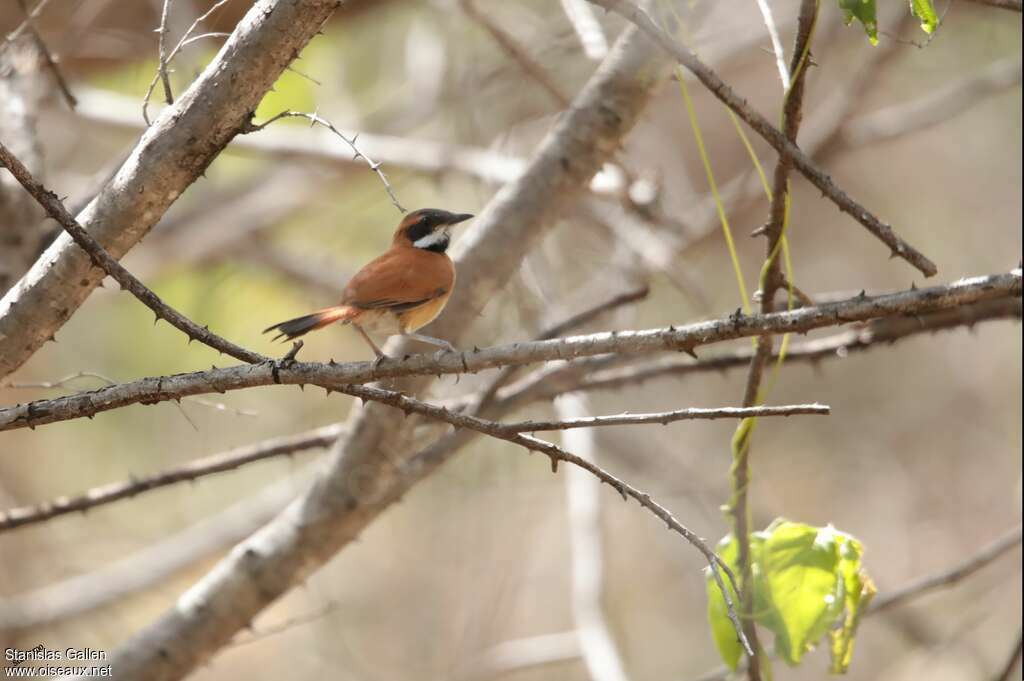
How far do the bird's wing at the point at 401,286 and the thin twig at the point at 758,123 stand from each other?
5.14 ft

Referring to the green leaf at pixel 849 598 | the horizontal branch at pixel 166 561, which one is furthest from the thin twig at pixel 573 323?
the horizontal branch at pixel 166 561

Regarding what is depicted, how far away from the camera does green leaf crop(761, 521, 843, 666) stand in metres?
2.51

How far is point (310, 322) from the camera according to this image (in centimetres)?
345

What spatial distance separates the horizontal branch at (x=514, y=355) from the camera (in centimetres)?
216

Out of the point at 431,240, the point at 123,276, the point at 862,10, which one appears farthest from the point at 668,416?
the point at 431,240

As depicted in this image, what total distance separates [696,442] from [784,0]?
4.13 meters

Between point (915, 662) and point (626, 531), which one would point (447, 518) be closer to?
point (626, 531)

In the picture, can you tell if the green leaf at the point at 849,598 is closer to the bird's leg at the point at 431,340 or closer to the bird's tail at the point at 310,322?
the bird's leg at the point at 431,340

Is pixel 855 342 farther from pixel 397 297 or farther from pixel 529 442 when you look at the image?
pixel 529 442

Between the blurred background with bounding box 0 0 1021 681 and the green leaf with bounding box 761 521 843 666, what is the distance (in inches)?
114

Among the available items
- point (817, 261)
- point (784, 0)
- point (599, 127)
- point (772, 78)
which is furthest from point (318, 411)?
point (772, 78)

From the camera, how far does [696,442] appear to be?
31.7 ft

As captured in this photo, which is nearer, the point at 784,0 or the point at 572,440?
the point at 572,440

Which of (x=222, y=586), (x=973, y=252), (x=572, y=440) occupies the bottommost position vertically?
(x=222, y=586)
